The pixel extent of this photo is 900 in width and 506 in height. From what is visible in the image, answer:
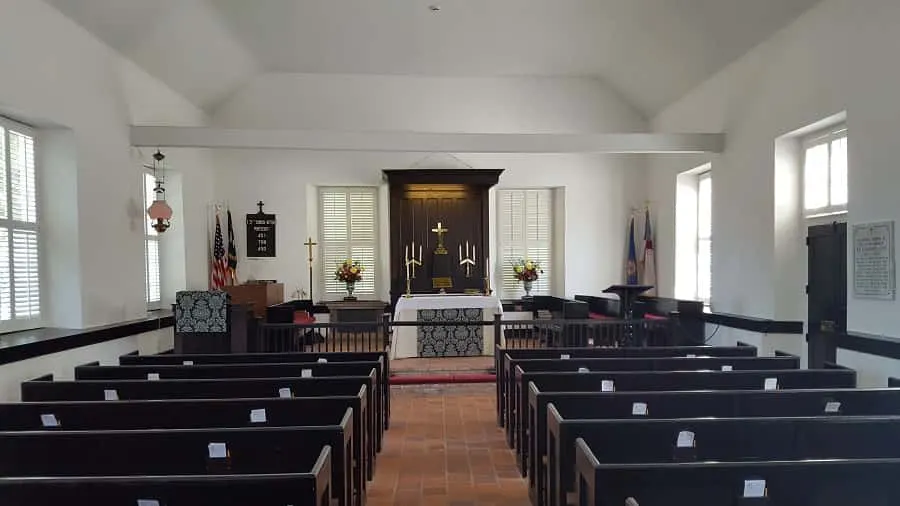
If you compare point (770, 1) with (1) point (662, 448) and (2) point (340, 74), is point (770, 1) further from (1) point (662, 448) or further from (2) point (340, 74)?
(2) point (340, 74)

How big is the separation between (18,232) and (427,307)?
422 centimetres

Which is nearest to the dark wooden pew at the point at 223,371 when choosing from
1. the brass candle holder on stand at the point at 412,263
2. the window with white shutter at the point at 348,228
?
the brass candle holder on stand at the point at 412,263

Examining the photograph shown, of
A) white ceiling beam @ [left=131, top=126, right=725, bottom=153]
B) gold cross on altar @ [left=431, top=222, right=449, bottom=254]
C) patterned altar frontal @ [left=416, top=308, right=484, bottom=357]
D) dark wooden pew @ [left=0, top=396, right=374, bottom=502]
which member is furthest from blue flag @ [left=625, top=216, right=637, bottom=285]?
dark wooden pew @ [left=0, top=396, right=374, bottom=502]

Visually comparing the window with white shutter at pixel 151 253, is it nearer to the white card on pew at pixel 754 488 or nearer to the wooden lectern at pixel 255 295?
the wooden lectern at pixel 255 295

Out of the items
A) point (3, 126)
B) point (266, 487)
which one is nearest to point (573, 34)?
point (3, 126)

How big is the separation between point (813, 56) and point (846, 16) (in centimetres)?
47

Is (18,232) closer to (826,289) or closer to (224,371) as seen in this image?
(224,371)

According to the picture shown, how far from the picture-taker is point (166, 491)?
5.42ft

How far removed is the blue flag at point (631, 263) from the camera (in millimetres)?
9289

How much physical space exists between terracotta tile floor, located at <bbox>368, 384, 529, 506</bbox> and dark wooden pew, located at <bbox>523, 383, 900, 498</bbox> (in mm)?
776

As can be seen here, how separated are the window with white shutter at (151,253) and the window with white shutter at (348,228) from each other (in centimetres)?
277

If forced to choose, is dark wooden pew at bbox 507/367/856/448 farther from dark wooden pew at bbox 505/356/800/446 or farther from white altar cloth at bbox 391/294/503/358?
white altar cloth at bbox 391/294/503/358

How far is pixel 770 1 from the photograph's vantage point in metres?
5.49

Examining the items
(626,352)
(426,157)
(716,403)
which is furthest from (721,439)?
(426,157)
